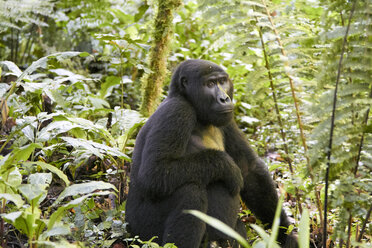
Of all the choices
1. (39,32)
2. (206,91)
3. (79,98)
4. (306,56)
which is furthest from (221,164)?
(39,32)

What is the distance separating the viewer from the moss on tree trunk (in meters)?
4.64

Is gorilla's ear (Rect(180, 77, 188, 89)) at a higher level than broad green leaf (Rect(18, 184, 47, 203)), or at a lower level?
higher

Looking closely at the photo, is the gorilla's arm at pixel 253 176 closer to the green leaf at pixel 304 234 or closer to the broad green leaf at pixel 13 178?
the green leaf at pixel 304 234

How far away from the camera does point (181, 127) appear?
324 cm

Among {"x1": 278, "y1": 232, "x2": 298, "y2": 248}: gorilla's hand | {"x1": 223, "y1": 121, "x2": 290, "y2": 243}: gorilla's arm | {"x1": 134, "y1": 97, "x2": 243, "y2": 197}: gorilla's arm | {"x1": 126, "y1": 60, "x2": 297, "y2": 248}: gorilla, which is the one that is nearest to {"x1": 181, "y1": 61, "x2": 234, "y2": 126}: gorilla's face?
{"x1": 126, "y1": 60, "x2": 297, "y2": 248}: gorilla

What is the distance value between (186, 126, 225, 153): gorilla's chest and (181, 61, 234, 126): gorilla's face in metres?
0.08

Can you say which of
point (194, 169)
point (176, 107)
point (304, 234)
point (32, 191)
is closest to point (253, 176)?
point (194, 169)

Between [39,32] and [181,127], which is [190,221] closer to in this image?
[181,127]

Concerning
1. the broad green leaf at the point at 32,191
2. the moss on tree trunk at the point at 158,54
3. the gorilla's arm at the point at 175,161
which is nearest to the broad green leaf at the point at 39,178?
the broad green leaf at the point at 32,191

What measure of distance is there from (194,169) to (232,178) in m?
0.31

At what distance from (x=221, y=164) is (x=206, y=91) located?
0.59 meters

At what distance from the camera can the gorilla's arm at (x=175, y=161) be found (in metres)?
3.13

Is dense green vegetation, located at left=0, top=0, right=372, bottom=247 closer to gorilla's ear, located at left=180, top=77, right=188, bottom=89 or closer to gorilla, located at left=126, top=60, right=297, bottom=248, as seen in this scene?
gorilla, located at left=126, top=60, right=297, bottom=248

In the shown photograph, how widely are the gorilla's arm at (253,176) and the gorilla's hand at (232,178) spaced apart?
1.11ft
